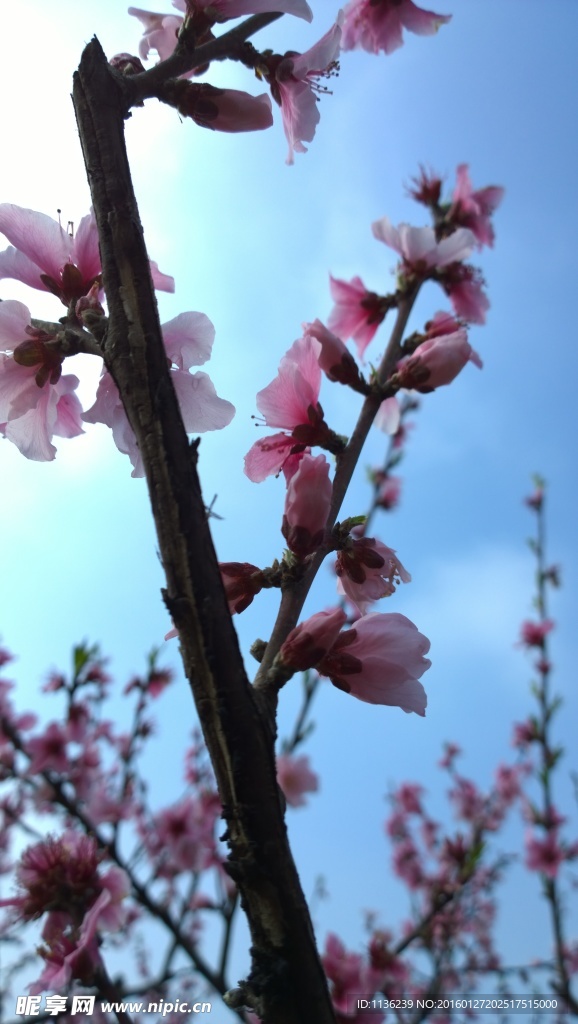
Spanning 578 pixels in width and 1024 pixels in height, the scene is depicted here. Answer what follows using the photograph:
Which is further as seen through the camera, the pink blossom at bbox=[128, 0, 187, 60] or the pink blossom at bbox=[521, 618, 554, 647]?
the pink blossom at bbox=[521, 618, 554, 647]

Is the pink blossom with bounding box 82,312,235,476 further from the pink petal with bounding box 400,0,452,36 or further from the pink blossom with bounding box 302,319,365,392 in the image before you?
the pink petal with bounding box 400,0,452,36

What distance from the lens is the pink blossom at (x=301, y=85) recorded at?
4.55 feet

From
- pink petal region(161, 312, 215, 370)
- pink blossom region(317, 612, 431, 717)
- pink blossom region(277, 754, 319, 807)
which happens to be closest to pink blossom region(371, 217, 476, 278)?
pink petal region(161, 312, 215, 370)

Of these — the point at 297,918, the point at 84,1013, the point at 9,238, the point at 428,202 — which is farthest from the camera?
the point at 428,202

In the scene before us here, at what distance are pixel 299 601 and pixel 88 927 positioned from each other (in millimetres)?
1160

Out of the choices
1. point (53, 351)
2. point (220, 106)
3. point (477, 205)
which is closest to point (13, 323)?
point (53, 351)

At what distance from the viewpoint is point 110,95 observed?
98 cm

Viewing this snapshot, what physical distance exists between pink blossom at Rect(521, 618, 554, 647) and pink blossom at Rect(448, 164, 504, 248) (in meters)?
4.69

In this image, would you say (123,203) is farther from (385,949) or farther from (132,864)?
(385,949)

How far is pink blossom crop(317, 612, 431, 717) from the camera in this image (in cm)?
109

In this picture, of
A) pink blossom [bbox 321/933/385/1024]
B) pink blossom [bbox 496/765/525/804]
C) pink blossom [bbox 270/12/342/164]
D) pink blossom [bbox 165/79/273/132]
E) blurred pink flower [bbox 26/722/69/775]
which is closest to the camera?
pink blossom [bbox 165/79/273/132]

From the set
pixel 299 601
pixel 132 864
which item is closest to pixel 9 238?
pixel 299 601

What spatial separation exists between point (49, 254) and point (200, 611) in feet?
2.91

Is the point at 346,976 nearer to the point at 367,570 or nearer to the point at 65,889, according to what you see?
the point at 65,889
